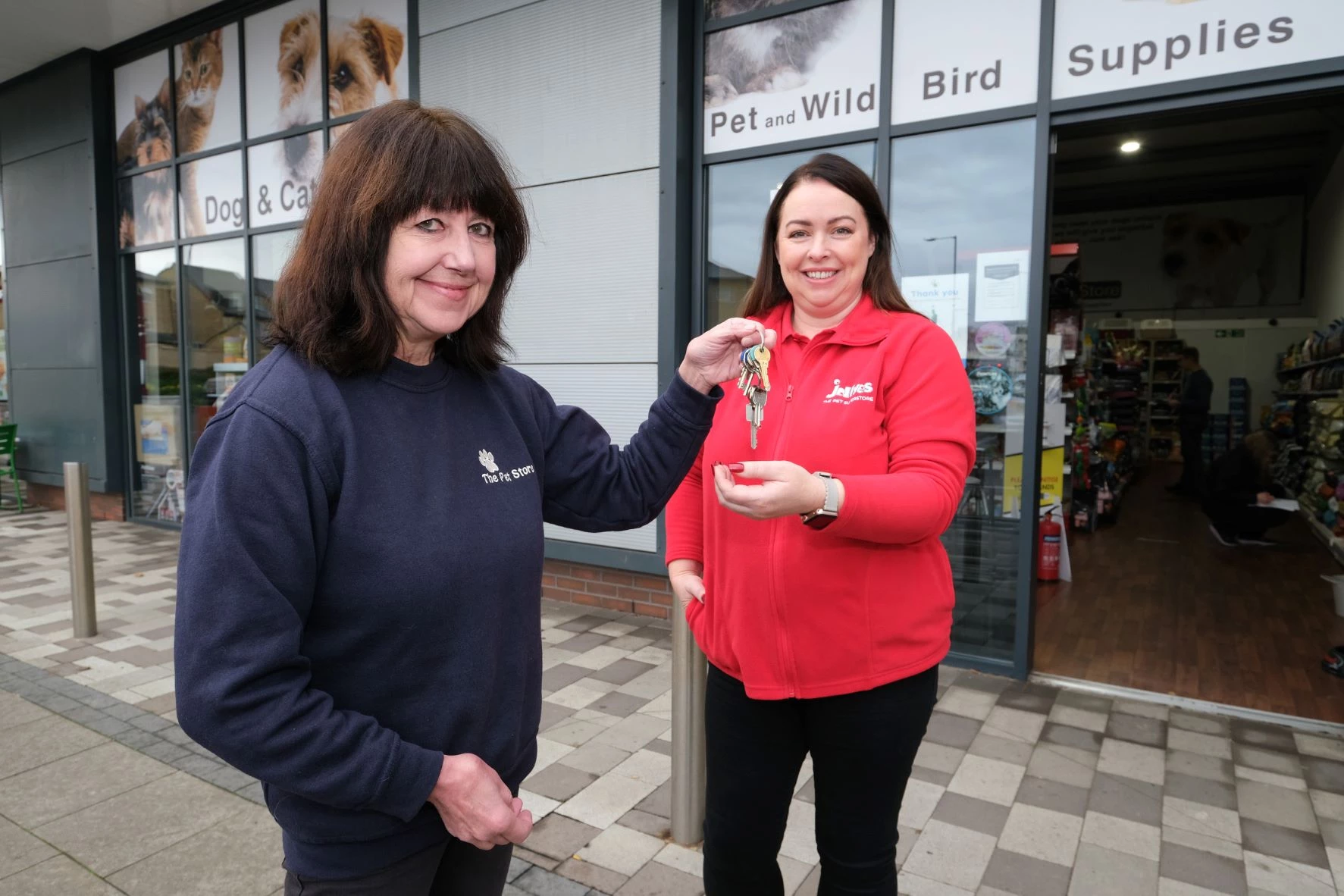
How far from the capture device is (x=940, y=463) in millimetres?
1591

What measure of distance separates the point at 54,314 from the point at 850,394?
9952mm

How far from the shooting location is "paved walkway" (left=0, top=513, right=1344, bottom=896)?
2.57m

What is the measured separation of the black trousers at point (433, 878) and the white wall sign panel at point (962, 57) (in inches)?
158

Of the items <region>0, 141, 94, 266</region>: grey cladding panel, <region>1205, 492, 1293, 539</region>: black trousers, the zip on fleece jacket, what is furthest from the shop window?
<region>1205, 492, 1293, 539</region>: black trousers

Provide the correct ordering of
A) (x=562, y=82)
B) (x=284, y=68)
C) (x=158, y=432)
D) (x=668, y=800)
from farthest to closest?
1. (x=158, y=432)
2. (x=284, y=68)
3. (x=562, y=82)
4. (x=668, y=800)

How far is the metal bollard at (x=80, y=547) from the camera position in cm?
476

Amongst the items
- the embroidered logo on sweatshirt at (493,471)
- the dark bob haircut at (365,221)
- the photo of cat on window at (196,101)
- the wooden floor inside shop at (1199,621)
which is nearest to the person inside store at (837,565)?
the embroidered logo on sweatshirt at (493,471)

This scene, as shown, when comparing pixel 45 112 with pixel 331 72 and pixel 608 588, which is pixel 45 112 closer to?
pixel 331 72

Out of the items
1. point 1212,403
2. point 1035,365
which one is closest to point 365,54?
point 1035,365

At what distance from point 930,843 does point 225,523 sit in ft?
8.27

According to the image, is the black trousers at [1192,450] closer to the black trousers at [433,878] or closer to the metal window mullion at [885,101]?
the metal window mullion at [885,101]

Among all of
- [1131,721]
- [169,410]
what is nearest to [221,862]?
[1131,721]

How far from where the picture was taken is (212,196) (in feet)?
25.3

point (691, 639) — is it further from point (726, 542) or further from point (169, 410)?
point (169, 410)
